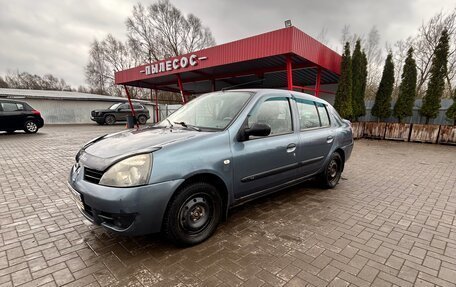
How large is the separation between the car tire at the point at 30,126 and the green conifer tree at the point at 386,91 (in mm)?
19145

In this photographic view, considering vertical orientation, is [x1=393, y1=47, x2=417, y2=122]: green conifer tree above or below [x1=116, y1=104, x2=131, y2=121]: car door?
above

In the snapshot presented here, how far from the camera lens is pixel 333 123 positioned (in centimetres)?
429

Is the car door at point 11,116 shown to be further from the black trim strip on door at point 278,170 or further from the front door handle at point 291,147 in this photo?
the front door handle at point 291,147

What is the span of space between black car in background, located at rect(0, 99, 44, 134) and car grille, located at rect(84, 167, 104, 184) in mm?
12836

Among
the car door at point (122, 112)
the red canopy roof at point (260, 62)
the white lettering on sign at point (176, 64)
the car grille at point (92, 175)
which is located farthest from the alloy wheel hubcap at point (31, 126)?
the car grille at point (92, 175)

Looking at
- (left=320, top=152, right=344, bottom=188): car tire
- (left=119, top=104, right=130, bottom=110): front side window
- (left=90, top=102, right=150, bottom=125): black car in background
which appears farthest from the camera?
(left=119, top=104, right=130, bottom=110): front side window

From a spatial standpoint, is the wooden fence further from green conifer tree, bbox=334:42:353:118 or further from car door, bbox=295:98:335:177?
car door, bbox=295:98:335:177

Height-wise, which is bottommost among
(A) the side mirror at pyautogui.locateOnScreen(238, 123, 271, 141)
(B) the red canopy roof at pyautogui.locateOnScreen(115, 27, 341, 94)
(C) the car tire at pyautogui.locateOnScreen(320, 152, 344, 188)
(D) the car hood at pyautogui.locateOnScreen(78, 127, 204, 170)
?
(C) the car tire at pyautogui.locateOnScreen(320, 152, 344, 188)

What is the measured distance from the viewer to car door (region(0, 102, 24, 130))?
11.0 meters

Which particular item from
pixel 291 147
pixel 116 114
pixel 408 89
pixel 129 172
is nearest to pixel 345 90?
pixel 408 89

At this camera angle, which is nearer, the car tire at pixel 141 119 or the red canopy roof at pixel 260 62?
the red canopy roof at pixel 260 62

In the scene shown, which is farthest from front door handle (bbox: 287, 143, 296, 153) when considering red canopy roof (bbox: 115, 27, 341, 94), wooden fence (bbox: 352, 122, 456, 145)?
wooden fence (bbox: 352, 122, 456, 145)

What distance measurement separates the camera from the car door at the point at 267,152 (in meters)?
2.69

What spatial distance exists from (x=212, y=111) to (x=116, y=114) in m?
18.8
